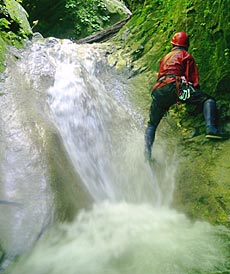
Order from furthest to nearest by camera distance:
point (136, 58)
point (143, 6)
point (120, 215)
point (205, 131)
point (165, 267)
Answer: point (143, 6), point (136, 58), point (205, 131), point (120, 215), point (165, 267)

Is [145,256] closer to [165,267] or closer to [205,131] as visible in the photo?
[165,267]

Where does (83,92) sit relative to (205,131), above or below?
Answer: above

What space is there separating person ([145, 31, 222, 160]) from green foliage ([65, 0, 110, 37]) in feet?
31.1

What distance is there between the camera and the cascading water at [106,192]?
3.86 meters

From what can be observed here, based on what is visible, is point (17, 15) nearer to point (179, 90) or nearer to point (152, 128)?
point (152, 128)

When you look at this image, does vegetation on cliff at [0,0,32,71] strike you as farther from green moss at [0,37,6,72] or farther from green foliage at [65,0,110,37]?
green foliage at [65,0,110,37]

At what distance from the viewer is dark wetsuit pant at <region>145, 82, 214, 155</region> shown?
19.0 ft

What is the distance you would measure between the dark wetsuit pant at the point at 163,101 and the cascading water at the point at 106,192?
404 millimetres

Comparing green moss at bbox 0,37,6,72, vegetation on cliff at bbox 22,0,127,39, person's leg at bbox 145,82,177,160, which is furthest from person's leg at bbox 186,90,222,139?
vegetation on cliff at bbox 22,0,127,39

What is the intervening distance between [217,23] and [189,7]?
119 cm

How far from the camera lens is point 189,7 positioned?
24.1ft

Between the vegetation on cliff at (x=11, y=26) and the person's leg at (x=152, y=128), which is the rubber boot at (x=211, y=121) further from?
the vegetation on cliff at (x=11, y=26)

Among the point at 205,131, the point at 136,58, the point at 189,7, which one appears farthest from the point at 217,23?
the point at 136,58

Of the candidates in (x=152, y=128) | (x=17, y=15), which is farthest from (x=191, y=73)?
(x=17, y=15)
